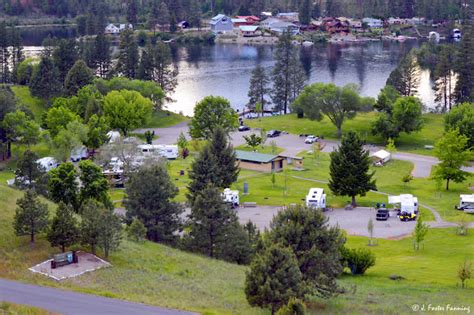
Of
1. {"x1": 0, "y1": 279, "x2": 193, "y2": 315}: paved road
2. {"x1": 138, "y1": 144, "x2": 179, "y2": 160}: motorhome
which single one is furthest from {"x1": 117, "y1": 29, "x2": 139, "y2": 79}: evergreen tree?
{"x1": 0, "y1": 279, "x2": 193, "y2": 315}: paved road

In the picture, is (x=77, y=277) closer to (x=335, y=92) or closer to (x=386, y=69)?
(x=335, y=92)

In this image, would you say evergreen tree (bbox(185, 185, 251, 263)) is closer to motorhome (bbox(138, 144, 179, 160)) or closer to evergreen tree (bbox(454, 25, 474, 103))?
motorhome (bbox(138, 144, 179, 160))

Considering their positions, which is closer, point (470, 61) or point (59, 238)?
point (59, 238)

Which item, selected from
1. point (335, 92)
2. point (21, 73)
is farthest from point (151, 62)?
point (335, 92)

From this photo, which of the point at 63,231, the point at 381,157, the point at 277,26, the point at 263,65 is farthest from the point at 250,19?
the point at 63,231

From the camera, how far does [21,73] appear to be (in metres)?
82.6

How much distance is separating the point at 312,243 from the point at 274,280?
4.82 metres

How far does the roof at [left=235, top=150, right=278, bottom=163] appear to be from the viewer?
59.8 meters

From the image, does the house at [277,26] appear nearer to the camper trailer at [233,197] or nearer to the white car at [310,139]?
the white car at [310,139]

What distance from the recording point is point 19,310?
23.8 metres

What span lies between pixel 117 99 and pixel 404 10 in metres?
117

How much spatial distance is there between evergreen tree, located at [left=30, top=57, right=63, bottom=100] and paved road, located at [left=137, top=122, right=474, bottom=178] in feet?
32.8

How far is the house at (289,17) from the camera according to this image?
171 m

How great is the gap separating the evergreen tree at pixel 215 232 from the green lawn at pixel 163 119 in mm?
40062
